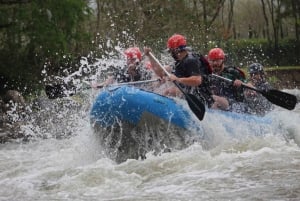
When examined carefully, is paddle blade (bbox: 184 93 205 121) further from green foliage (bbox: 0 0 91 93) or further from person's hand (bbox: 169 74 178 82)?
green foliage (bbox: 0 0 91 93)

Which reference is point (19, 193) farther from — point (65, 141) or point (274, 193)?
point (65, 141)

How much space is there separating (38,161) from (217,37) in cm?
2367

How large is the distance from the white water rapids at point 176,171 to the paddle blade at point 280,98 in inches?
17.7

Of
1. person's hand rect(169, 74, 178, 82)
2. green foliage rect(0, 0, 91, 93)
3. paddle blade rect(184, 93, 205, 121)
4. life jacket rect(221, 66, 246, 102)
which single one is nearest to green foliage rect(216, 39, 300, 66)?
green foliage rect(0, 0, 91, 93)

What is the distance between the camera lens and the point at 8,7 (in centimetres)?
1672

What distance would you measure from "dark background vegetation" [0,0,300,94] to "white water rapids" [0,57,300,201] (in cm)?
241

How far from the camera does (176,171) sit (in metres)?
7.24

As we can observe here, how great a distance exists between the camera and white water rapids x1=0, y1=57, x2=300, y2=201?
6.20 m

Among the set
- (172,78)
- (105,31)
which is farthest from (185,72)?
(105,31)

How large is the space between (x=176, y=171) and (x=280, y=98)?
2.80 metres

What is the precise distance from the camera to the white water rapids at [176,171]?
6.20 metres

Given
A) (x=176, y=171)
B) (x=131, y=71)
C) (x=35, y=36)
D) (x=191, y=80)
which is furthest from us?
(x=35, y=36)

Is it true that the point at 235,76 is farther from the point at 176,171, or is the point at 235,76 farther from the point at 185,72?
the point at 176,171

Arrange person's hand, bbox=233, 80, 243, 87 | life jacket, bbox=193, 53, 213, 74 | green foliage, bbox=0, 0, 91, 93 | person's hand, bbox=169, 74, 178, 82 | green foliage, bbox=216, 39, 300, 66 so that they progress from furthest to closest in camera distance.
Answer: green foliage, bbox=216, 39, 300, 66 < green foliage, bbox=0, 0, 91, 93 < person's hand, bbox=233, 80, 243, 87 < life jacket, bbox=193, 53, 213, 74 < person's hand, bbox=169, 74, 178, 82
